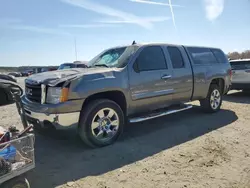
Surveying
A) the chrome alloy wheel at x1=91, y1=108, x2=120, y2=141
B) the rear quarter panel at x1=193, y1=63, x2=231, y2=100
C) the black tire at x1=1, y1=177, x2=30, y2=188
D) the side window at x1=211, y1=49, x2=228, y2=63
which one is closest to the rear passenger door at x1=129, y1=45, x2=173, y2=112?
the chrome alloy wheel at x1=91, y1=108, x2=120, y2=141

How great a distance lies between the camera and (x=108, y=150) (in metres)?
4.55

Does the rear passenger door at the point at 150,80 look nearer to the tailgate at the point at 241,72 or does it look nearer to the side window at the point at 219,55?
the side window at the point at 219,55

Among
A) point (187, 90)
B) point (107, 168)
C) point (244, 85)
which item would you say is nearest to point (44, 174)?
point (107, 168)

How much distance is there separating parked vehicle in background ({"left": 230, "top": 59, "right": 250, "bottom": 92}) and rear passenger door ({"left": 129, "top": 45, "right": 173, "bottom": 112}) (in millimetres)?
5951

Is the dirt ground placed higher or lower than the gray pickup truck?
lower

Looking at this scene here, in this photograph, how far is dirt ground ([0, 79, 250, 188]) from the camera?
11.5 ft

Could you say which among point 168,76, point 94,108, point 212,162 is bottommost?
point 212,162

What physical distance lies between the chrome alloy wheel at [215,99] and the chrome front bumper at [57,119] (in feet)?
14.9

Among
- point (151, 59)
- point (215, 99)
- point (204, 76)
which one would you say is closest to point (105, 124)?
point (151, 59)

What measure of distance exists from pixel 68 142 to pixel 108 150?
3.13 feet

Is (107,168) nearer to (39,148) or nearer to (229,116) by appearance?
(39,148)

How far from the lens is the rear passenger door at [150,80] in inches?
204

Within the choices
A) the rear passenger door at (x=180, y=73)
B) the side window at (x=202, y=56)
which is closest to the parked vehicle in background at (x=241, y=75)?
the side window at (x=202, y=56)

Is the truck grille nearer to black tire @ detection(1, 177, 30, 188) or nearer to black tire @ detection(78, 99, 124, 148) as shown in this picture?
black tire @ detection(78, 99, 124, 148)
